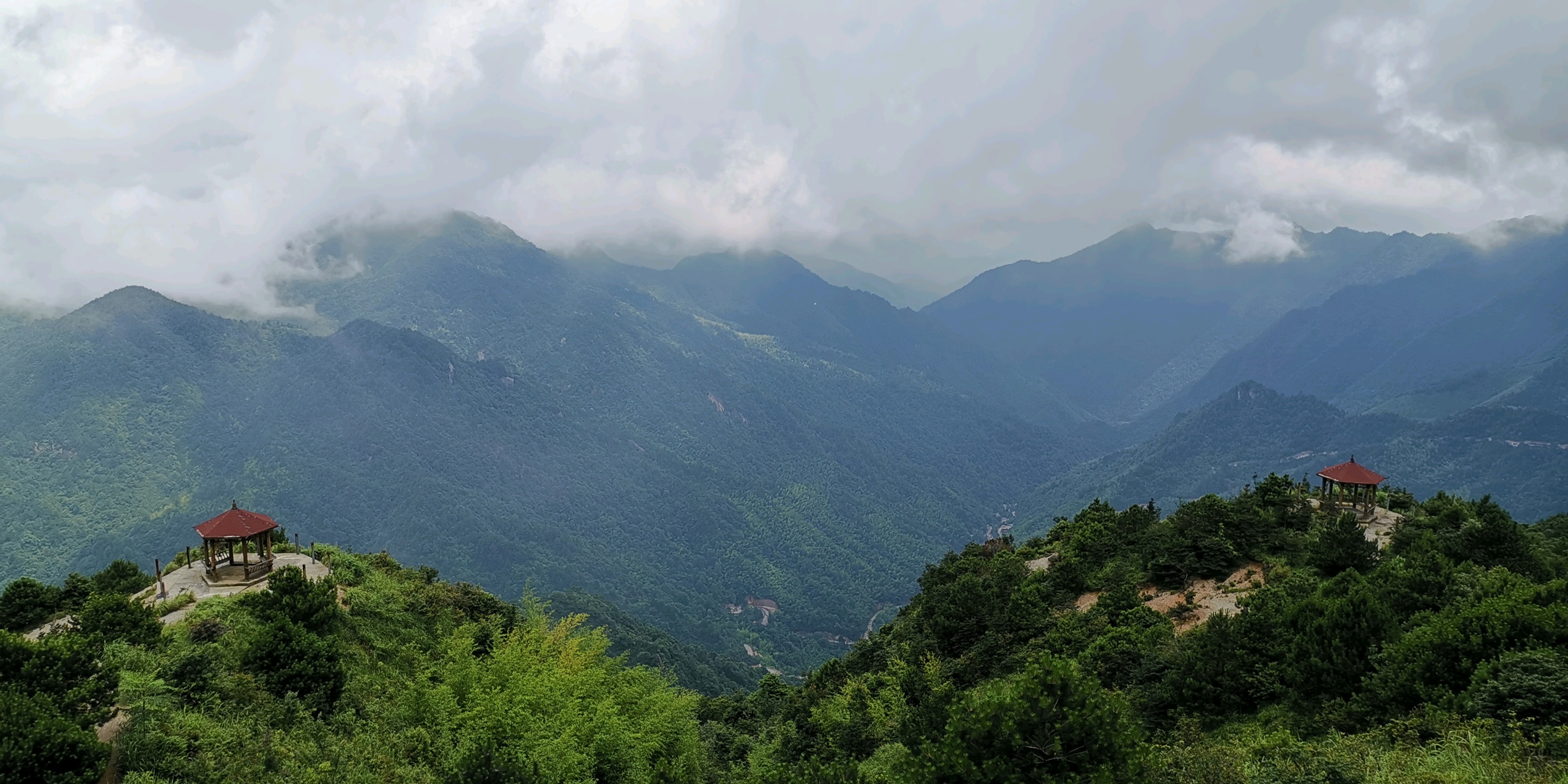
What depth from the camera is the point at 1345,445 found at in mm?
172875

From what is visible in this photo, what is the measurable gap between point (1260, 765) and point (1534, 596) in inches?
382

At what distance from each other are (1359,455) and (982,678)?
180586mm

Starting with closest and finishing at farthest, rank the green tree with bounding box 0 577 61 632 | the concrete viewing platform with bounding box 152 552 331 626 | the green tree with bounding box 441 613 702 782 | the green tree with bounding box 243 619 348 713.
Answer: the green tree with bounding box 441 613 702 782, the green tree with bounding box 243 619 348 713, the green tree with bounding box 0 577 61 632, the concrete viewing platform with bounding box 152 552 331 626

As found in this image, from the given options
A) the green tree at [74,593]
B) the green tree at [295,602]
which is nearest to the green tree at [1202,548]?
the green tree at [295,602]

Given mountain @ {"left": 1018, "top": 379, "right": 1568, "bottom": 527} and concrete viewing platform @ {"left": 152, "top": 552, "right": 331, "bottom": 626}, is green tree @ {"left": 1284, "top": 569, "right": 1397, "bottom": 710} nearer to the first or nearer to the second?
concrete viewing platform @ {"left": 152, "top": 552, "right": 331, "bottom": 626}

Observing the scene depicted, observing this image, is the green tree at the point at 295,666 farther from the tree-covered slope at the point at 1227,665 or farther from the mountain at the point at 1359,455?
the mountain at the point at 1359,455

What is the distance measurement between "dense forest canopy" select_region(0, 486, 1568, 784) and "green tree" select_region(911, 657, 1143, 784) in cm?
5

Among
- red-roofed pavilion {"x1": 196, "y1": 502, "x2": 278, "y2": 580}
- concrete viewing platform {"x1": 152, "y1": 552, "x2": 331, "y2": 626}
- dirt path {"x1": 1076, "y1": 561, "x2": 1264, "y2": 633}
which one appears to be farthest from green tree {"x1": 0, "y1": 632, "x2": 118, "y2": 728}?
dirt path {"x1": 1076, "y1": 561, "x2": 1264, "y2": 633}

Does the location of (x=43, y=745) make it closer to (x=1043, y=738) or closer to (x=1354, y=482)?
(x=1043, y=738)

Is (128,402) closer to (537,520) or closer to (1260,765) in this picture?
(537,520)

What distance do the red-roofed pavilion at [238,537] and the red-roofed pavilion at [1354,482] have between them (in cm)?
4537

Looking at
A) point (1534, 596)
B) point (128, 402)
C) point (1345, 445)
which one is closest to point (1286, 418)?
point (1345, 445)

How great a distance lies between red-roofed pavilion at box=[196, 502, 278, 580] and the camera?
2816 cm

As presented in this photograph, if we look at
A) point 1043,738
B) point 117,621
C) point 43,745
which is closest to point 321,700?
point 117,621
